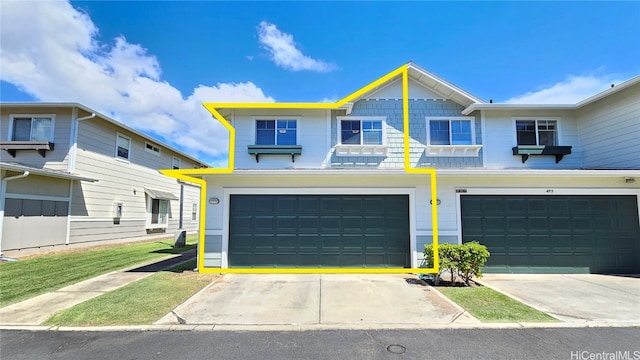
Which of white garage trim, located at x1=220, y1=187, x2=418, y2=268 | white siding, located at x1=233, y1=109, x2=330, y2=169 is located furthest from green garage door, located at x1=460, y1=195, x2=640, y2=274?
white siding, located at x1=233, y1=109, x2=330, y2=169

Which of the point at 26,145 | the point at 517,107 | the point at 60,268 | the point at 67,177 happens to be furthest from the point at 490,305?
the point at 26,145

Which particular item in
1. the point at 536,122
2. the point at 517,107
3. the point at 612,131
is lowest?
the point at 612,131

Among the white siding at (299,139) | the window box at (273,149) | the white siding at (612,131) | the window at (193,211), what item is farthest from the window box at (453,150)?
the window at (193,211)

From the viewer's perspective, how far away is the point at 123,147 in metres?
16.2

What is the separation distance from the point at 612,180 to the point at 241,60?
11714 mm

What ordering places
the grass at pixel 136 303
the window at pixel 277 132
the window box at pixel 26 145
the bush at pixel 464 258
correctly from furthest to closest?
the window box at pixel 26 145 < the window at pixel 277 132 < the bush at pixel 464 258 < the grass at pixel 136 303

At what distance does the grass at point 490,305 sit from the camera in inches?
204

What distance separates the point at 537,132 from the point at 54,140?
744 inches

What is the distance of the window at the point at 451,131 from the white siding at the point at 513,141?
590 millimetres

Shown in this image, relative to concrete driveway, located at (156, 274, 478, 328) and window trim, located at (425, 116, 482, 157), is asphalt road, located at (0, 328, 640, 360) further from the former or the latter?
window trim, located at (425, 116, 482, 157)

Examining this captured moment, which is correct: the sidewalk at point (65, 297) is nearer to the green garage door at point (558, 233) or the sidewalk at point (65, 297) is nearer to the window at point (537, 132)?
the green garage door at point (558, 233)

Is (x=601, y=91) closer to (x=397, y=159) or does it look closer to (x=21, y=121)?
(x=397, y=159)

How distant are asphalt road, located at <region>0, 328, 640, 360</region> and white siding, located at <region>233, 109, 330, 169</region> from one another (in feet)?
22.7

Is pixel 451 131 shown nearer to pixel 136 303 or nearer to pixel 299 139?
pixel 299 139
